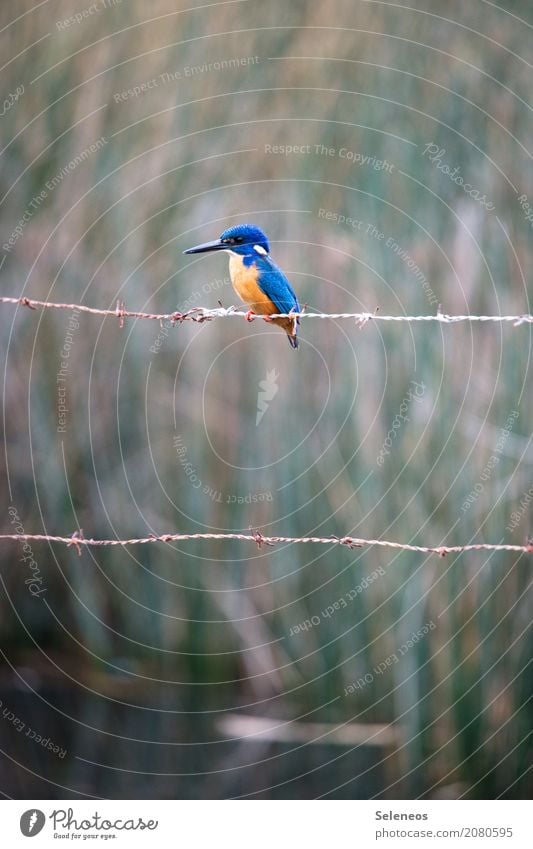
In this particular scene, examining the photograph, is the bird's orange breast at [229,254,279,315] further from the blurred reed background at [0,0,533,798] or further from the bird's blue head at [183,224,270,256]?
the blurred reed background at [0,0,533,798]

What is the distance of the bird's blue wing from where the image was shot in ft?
9.68

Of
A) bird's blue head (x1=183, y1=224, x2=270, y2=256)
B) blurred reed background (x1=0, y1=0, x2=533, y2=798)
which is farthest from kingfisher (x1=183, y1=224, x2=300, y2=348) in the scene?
blurred reed background (x1=0, y1=0, x2=533, y2=798)

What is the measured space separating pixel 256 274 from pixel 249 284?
4cm

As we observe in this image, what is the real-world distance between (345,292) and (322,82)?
934mm

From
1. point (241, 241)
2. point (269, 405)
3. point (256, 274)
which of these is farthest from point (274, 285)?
point (269, 405)

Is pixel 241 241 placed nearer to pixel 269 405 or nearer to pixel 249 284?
pixel 249 284

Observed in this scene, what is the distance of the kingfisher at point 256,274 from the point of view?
2961mm

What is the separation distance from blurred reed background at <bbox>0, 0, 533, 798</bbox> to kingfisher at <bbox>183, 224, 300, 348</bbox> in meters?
1.06

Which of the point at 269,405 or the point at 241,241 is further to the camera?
the point at 269,405

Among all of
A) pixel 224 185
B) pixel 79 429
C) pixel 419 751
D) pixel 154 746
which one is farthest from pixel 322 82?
pixel 154 746

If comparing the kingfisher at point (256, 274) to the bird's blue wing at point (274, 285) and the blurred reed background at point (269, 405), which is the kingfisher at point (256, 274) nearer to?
the bird's blue wing at point (274, 285)

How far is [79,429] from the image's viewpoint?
182 inches

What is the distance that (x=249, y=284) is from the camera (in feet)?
9.78

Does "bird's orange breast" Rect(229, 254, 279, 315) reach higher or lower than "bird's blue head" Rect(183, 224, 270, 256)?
lower
